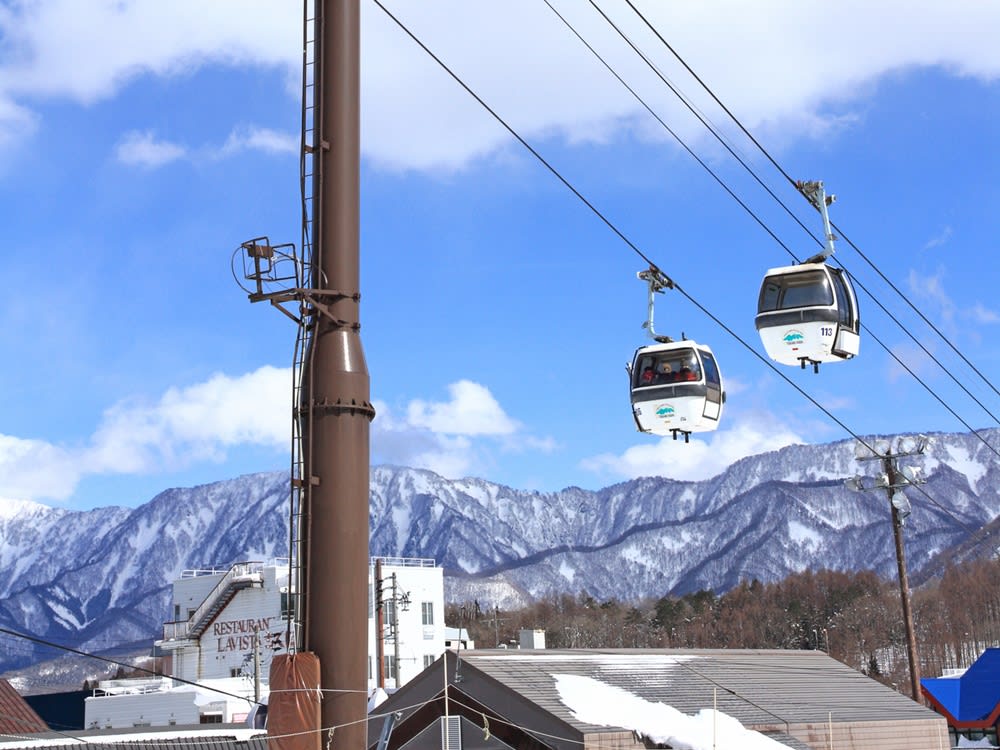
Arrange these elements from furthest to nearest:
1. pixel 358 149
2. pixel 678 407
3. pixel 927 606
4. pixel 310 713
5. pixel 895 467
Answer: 1. pixel 927 606
2. pixel 895 467
3. pixel 678 407
4. pixel 358 149
5. pixel 310 713

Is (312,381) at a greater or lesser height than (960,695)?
greater

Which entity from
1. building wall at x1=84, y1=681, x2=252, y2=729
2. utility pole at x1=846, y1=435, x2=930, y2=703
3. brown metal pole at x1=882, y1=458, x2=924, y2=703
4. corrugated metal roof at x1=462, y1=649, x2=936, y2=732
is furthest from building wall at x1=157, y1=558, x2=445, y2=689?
corrugated metal roof at x1=462, y1=649, x2=936, y2=732

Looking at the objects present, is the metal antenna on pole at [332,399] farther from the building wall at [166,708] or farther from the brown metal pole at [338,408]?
the building wall at [166,708]

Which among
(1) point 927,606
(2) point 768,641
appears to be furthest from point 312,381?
(1) point 927,606

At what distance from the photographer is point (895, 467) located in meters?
44.7

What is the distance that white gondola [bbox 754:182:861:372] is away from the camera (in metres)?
24.6

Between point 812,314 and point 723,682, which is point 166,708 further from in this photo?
point 812,314

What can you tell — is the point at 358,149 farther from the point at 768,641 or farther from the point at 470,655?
the point at 768,641

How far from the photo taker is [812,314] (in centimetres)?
2464

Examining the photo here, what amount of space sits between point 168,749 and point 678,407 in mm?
15985

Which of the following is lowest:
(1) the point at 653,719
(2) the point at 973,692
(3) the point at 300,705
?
(1) the point at 653,719

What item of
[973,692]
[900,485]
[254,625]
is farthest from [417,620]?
[900,485]

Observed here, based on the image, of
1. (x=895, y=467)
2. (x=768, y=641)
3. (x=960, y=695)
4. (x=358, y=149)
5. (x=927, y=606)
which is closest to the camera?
(x=358, y=149)

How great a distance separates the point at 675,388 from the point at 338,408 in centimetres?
1271
